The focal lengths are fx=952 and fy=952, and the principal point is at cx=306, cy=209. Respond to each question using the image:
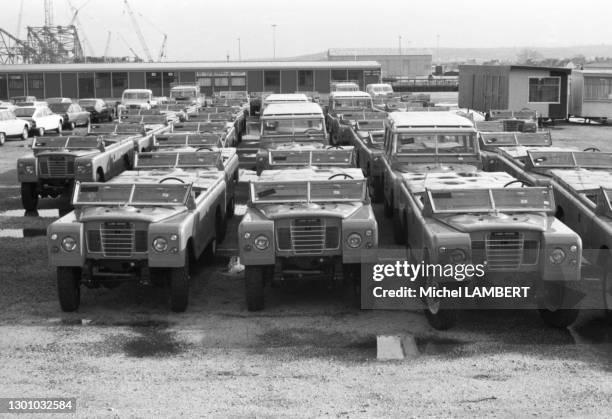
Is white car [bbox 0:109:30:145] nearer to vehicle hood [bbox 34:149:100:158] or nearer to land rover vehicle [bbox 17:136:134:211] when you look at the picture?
land rover vehicle [bbox 17:136:134:211]

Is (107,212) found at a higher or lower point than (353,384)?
higher

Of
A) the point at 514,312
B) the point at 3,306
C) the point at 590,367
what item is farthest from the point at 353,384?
the point at 3,306

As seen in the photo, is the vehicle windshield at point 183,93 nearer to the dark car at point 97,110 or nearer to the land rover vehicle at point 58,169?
the dark car at point 97,110

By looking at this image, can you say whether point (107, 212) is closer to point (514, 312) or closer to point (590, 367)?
point (514, 312)

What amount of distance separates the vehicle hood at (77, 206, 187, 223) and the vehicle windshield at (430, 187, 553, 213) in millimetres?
3324

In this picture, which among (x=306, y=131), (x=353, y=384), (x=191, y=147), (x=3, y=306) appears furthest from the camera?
(x=306, y=131)

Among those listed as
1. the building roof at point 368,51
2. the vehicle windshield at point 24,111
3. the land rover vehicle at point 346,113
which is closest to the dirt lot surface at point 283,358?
the land rover vehicle at point 346,113

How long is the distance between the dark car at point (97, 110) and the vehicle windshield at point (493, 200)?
40212mm

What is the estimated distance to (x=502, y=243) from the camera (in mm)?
10609

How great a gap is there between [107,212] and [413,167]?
602cm

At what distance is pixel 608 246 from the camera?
1126 centimetres

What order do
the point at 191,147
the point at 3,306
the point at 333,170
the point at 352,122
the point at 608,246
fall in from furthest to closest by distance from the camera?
the point at 352,122 < the point at 191,147 < the point at 333,170 < the point at 3,306 < the point at 608,246

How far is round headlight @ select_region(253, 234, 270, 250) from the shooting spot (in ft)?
36.8

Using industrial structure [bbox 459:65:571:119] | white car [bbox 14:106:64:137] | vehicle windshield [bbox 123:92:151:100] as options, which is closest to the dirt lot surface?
white car [bbox 14:106:64:137]
